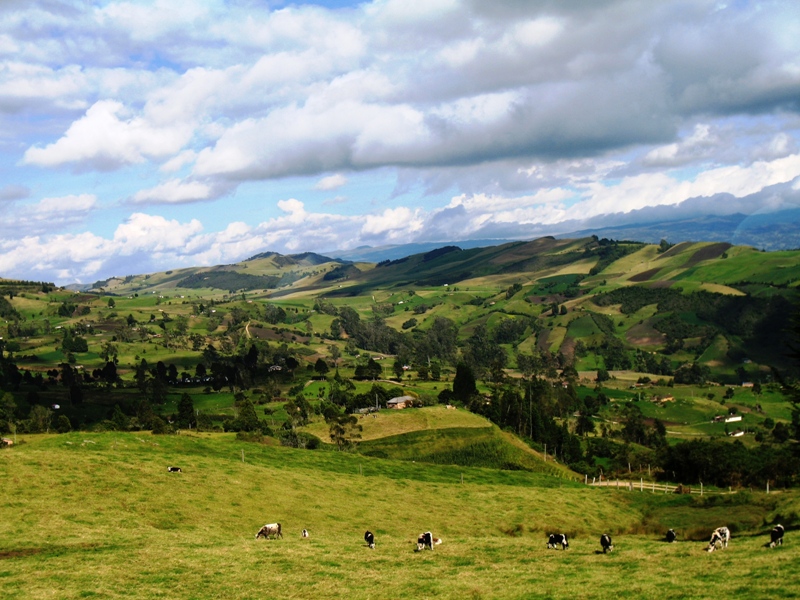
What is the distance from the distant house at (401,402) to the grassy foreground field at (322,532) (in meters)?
93.7

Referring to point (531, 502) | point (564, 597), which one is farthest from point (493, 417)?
point (564, 597)

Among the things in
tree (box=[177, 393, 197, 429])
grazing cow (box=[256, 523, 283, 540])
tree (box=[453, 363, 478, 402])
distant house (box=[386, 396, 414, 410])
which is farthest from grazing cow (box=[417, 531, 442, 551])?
tree (box=[453, 363, 478, 402])

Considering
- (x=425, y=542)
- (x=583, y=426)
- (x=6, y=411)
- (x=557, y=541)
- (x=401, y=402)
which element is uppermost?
(x=425, y=542)

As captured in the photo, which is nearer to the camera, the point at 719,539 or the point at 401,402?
the point at 719,539

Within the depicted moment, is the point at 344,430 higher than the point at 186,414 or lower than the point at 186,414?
lower

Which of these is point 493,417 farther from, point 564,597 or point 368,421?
point 564,597

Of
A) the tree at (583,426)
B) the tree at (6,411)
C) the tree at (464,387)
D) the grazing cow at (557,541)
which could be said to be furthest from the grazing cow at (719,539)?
the tree at (583,426)

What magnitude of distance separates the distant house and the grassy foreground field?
308 ft

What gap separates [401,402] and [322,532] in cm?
13547

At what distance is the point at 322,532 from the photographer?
167ft

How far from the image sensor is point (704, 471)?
Answer: 125 meters

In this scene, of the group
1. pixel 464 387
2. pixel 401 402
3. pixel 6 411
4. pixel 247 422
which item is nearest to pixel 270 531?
pixel 247 422

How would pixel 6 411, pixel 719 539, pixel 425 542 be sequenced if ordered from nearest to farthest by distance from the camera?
pixel 719 539, pixel 425 542, pixel 6 411

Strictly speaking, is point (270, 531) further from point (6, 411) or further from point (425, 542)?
point (6, 411)
